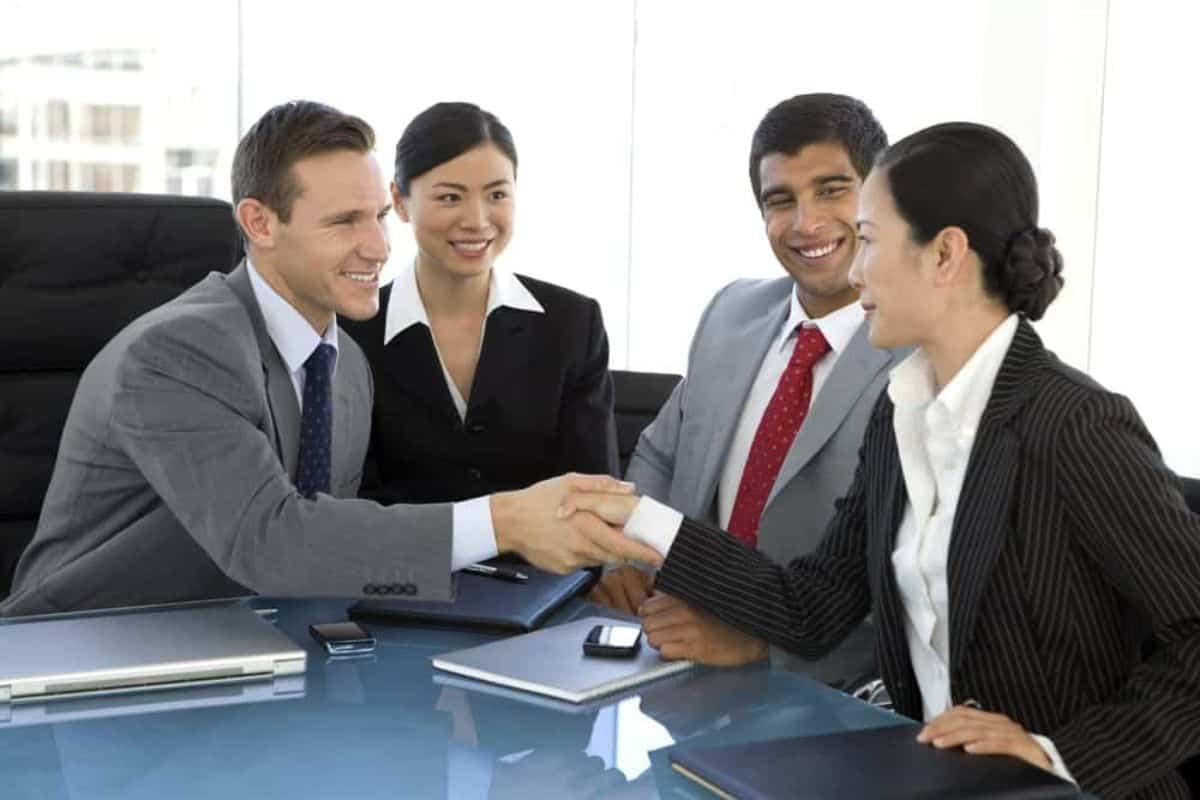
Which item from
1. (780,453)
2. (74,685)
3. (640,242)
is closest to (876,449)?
(780,453)

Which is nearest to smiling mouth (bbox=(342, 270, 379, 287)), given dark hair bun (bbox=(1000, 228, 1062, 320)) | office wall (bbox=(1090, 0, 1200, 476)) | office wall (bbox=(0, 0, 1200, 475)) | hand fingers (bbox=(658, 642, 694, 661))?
hand fingers (bbox=(658, 642, 694, 661))

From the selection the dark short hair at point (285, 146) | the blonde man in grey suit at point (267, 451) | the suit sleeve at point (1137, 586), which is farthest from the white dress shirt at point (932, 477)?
the dark short hair at point (285, 146)

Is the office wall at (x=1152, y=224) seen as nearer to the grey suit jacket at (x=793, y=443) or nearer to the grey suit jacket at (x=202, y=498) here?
the grey suit jacket at (x=793, y=443)

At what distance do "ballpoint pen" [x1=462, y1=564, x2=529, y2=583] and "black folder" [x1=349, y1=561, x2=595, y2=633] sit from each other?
0.01m

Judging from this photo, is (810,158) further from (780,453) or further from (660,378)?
(660,378)

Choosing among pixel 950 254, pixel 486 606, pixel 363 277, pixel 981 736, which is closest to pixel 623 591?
pixel 486 606

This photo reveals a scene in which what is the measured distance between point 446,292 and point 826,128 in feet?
2.85

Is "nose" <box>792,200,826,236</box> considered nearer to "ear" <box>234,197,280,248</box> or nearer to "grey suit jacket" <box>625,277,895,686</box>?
"grey suit jacket" <box>625,277,895,686</box>

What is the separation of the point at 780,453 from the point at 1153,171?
268 cm

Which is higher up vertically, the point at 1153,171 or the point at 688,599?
the point at 1153,171

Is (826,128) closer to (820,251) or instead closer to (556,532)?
(820,251)

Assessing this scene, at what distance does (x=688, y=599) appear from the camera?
6.23 feet

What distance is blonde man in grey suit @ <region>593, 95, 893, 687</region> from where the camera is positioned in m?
2.32

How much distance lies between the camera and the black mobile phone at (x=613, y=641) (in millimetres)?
1798
